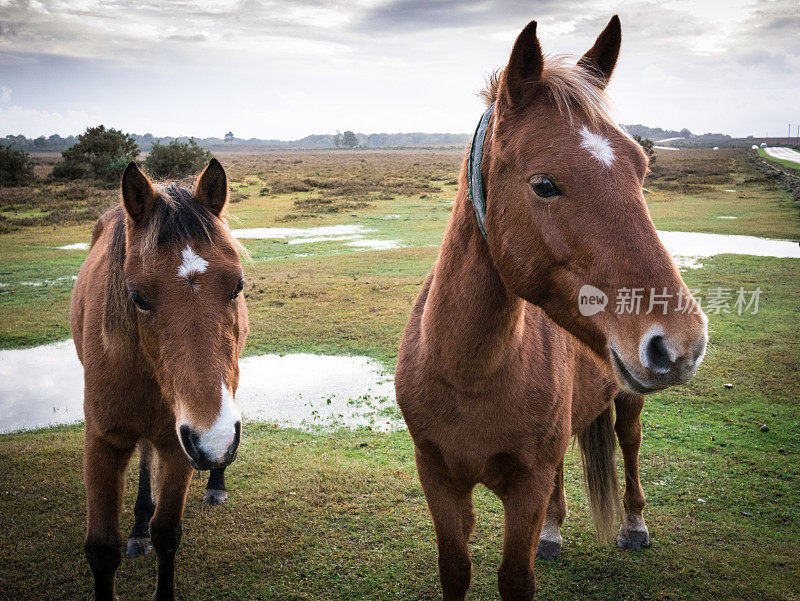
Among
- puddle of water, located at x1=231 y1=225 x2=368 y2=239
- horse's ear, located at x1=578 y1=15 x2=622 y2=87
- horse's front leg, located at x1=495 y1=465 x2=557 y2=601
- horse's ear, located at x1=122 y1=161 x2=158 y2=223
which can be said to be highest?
horse's ear, located at x1=578 y1=15 x2=622 y2=87

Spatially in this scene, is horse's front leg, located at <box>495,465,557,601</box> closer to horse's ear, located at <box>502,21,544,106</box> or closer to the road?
horse's ear, located at <box>502,21,544,106</box>

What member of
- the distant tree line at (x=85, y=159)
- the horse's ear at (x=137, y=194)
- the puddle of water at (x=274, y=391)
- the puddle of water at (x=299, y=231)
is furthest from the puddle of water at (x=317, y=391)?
the distant tree line at (x=85, y=159)

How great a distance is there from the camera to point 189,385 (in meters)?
2.24

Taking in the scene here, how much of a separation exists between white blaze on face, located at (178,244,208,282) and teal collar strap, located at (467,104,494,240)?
50.7 inches

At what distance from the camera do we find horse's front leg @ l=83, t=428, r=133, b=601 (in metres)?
2.99

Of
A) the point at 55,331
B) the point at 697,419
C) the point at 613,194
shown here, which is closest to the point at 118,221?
the point at 613,194

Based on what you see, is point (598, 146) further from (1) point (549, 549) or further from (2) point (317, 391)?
(2) point (317, 391)

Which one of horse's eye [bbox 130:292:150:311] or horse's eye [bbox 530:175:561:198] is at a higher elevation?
horse's eye [bbox 530:175:561:198]

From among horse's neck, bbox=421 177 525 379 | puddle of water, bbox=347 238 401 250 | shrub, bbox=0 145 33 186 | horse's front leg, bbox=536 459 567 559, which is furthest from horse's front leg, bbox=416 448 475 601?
shrub, bbox=0 145 33 186

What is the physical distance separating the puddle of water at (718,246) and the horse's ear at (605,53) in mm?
11603

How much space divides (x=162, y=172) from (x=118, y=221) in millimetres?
30158

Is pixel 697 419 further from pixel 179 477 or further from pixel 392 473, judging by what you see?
pixel 179 477

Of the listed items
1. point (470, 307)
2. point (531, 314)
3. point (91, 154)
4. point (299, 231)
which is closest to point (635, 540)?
point (531, 314)

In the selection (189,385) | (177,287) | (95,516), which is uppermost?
(177,287)
